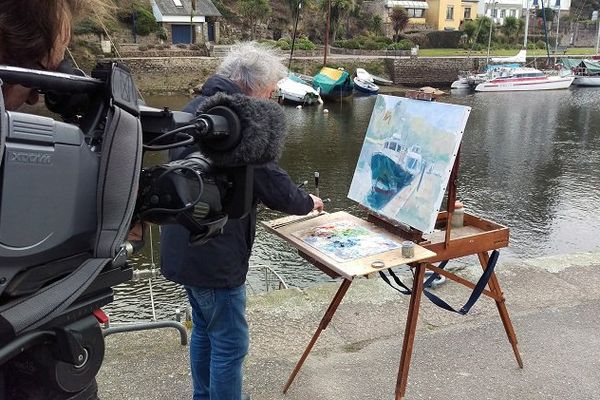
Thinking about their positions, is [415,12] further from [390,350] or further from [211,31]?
[390,350]

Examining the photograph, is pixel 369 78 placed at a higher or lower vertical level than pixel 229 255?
lower

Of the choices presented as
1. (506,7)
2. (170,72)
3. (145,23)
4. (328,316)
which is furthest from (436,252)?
(506,7)

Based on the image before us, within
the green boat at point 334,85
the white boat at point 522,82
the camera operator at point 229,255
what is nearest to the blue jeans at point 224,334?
the camera operator at point 229,255

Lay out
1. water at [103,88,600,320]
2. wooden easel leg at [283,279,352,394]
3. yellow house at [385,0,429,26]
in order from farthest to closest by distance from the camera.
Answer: yellow house at [385,0,429,26], water at [103,88,600,320], wooden easel leg at [283,279,352,394]

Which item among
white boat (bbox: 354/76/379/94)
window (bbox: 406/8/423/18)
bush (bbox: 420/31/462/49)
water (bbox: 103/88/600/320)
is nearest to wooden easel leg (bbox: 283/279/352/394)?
water (bbox: 103/88/600/320)

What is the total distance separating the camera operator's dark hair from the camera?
106cm

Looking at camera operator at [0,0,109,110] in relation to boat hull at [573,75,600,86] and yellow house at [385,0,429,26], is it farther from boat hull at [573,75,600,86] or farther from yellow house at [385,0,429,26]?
yellow house at [385,0,429,26]

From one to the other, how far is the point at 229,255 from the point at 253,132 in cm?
111

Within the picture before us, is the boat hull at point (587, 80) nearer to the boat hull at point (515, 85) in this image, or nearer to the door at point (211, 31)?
the boat hull at point (515, 85)

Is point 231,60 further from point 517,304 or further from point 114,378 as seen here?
point 517,304

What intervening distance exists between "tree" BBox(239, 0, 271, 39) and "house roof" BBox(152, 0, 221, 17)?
257cm

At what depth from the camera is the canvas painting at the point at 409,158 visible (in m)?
2.70

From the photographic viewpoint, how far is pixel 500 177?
41.4ft

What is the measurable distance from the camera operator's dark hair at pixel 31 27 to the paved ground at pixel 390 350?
2110 mm
